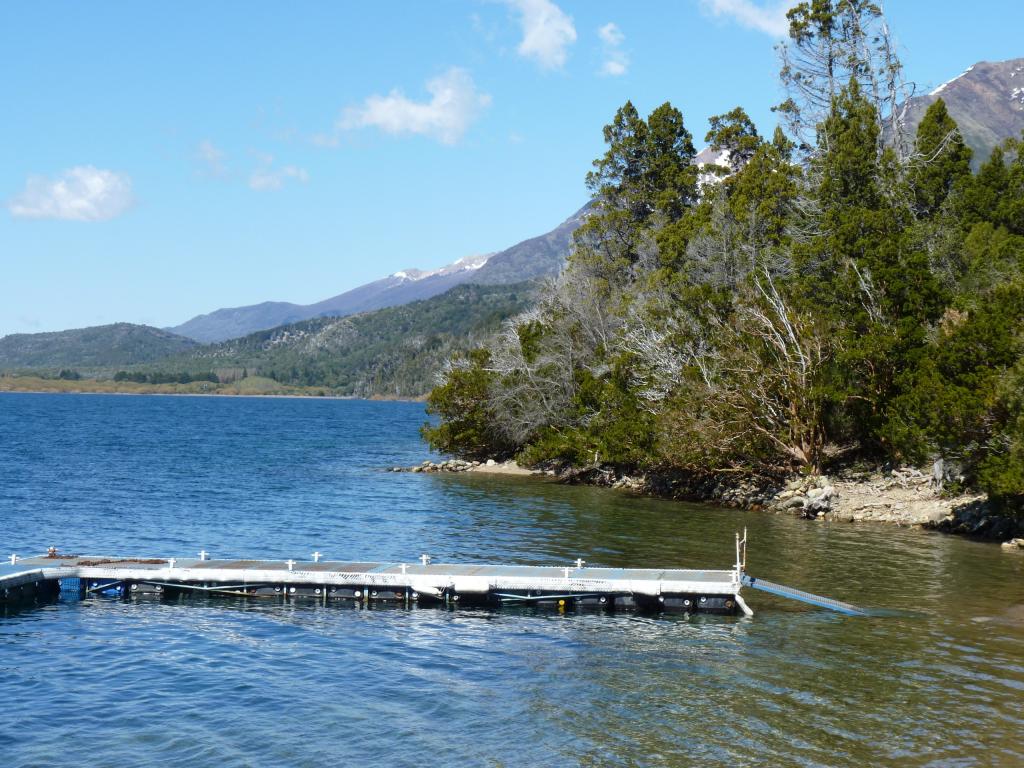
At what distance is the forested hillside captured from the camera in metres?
40.1

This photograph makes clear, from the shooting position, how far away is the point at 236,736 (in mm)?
17781

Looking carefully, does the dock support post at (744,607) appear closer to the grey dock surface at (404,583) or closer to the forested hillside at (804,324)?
the grey dock surface at (404,583)

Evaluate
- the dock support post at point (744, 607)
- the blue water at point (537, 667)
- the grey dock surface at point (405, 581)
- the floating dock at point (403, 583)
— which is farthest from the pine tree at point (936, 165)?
the dock support post at point (744, 607)

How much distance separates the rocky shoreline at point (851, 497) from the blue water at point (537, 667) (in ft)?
6.35

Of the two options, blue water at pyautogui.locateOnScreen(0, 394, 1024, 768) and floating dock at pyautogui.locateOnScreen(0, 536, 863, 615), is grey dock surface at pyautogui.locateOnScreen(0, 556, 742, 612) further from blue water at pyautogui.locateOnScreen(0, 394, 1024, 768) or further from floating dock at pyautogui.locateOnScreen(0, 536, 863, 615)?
blue water at pyautogui.locateOnScreen(0, 394, 1024, 768)

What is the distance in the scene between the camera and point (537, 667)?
2220 centimetres

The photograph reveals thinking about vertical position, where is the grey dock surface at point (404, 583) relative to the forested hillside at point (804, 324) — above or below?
below

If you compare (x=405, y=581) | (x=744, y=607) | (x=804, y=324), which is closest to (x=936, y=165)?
(x=804, y=324)

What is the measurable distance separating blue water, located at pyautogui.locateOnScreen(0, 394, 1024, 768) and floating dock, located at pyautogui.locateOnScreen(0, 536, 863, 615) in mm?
849

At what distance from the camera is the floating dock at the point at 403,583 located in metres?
28.2

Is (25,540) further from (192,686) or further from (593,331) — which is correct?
(593,331)

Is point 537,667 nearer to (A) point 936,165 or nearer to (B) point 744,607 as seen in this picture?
(B) point 744,607

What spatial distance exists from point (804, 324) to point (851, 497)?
9.21 m

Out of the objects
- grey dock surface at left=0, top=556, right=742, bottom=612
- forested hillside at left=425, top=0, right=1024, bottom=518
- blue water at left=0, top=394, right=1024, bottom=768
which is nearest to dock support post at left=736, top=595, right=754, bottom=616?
grey dock surface at left=0, top=556, right=742, bottom=612
